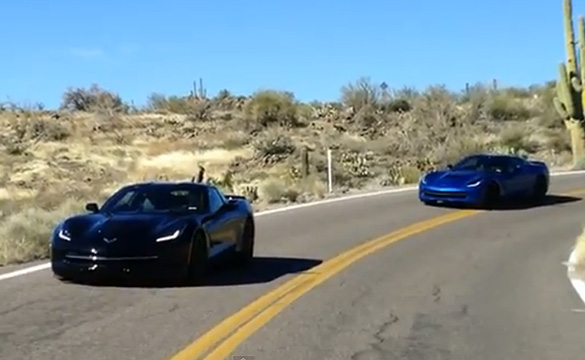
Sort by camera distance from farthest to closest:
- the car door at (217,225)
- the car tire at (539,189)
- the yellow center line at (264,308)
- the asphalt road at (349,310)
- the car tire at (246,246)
A: the car tire at (539,189) < the car tire at (246,246) < the car door at (217,225) < the asphalt road at (349,310) < the yellow center line at (264,308)

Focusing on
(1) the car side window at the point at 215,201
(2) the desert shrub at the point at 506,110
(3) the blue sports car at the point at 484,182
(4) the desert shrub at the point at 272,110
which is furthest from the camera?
(2) the desert shrub at the point at 506,110

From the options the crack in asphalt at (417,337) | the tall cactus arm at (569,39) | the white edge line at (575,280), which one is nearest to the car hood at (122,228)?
the crack in asphalt at (417,337)

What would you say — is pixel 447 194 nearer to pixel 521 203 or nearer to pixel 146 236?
pixel 521 203

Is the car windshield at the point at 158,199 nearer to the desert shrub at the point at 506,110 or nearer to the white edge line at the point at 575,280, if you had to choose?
the white edge line at the point at 575,280

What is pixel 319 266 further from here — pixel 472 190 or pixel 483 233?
pixel 472 190

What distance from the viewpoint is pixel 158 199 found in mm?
15562

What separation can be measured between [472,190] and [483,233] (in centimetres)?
528

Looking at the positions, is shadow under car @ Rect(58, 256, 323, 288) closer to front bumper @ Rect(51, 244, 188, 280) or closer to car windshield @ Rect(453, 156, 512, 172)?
front bumper @ Rect(51, 244, 188, 280)

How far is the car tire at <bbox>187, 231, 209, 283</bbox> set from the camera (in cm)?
1438

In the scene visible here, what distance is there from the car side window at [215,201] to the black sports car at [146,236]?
2 centimetres

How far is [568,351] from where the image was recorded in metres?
10.5

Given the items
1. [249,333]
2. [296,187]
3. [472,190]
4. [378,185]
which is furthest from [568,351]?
[378,185]

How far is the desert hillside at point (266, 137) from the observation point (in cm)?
4600

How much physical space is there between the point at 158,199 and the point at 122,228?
1.58m
